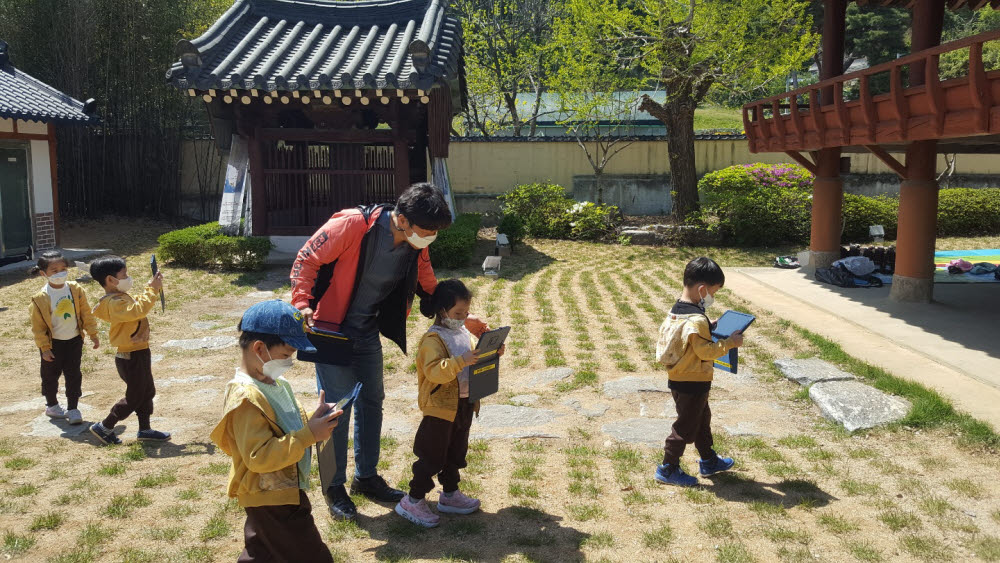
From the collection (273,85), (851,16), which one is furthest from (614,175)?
(851,16)

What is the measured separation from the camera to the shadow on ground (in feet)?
12.5

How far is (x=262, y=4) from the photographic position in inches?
599

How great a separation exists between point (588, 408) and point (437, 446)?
2.63m

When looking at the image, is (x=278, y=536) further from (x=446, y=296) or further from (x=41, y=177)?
(x=41, y=177)

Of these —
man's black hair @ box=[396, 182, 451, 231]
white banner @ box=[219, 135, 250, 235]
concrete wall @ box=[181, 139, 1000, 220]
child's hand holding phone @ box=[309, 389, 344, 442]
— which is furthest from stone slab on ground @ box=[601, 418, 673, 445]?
concrete wall @ box=[181, 139, 1000, 220]

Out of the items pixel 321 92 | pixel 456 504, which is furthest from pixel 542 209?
pixel 456 504

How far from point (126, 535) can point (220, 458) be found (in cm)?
126

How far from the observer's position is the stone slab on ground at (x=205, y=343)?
8.38 meters

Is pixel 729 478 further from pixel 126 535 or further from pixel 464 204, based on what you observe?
pixel 464 204

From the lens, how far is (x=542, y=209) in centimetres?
1703

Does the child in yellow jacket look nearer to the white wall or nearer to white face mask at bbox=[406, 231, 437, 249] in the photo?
white face mask at bbox=[406, 231, 437, 249]

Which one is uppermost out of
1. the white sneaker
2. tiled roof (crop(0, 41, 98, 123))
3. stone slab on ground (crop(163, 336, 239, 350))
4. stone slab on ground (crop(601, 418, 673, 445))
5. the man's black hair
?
tiled roof (crop(0, 41, 98, 123))

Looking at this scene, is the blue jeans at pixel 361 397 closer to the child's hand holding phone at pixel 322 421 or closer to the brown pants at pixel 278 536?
the brown pants at pixel 278 536

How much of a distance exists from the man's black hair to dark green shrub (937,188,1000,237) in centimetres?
1567
